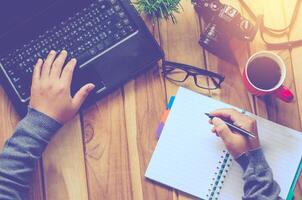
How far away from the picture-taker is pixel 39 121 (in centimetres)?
107

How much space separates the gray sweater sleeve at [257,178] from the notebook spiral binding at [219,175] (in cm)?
4

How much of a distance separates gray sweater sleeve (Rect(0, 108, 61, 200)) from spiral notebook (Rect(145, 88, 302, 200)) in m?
0.24

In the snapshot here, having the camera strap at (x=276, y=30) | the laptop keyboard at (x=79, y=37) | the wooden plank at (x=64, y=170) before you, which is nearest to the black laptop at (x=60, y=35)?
the laptop keyboard at (x=79, y=37)

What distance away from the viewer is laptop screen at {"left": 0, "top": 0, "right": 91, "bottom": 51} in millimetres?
1089

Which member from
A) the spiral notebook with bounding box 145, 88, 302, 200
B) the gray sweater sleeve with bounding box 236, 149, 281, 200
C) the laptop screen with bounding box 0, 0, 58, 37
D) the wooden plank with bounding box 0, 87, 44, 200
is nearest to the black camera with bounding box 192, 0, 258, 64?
the spiral notebook with bounding box 145, 88, 302, 200

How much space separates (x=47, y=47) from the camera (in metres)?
1.10

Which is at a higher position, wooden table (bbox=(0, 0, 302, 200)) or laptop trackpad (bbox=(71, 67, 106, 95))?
laptop trackpad (bbox=(71, 67, 106, 95))

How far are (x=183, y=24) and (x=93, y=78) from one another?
0.24 meters

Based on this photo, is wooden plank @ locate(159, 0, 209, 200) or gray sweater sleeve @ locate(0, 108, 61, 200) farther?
wooden plank @ locate(159, 0, 209, 200)

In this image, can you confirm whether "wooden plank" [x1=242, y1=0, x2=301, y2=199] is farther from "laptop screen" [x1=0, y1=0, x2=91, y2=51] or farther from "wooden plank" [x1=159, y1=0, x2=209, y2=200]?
"laptop screen" [x1=0, y1=0, x2=91, y2=51]

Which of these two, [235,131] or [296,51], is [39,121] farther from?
[296,51]

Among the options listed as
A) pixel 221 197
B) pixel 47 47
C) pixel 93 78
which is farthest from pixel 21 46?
pixel 221 197

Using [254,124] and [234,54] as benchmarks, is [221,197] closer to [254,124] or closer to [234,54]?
[254,124]

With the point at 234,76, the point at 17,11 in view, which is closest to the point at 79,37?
the point at 17,11
